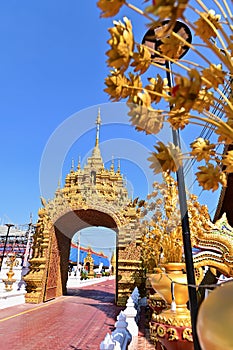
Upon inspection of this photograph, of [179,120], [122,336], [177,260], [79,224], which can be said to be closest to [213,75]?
[179,120]

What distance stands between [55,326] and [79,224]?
615cm

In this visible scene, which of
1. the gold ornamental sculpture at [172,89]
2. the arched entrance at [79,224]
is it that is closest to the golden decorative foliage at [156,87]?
the gold ornamental sculpture at [172,89]

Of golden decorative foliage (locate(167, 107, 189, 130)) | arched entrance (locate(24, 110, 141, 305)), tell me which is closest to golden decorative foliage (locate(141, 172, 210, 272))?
golden decorative foliage (locate(167, 107, 189, 130))

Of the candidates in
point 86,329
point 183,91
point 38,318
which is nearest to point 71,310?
point 38,318

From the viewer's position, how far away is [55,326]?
6.36 meters

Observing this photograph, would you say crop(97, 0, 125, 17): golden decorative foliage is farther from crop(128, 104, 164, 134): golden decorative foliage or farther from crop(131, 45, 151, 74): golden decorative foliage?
crop(128, 104, 164, 134): golden decorative foliage

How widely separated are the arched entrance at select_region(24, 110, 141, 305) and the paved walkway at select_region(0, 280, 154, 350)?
0.86 meters

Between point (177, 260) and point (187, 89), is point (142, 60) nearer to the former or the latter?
point (187, 89)

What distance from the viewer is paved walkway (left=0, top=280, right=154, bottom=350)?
4.89 m

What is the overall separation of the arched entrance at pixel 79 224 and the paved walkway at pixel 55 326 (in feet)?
2.83

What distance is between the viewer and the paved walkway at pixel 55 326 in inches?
193

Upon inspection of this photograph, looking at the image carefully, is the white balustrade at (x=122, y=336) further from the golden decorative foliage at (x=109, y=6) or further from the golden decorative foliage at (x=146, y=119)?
the golden decorative foliage at (x=109, y=6)

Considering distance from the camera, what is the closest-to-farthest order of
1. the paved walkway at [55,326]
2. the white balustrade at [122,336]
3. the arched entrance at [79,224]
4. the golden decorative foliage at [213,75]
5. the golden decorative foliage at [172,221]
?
the golden decorative foliage at [213,75] < the white balustrade at [122,336] < the golden decorative foliage at [172,221] < the paved walkway at [55,326] < the arched entrance at [79,224]

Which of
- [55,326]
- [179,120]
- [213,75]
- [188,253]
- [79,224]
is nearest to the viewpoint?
[213,75]
